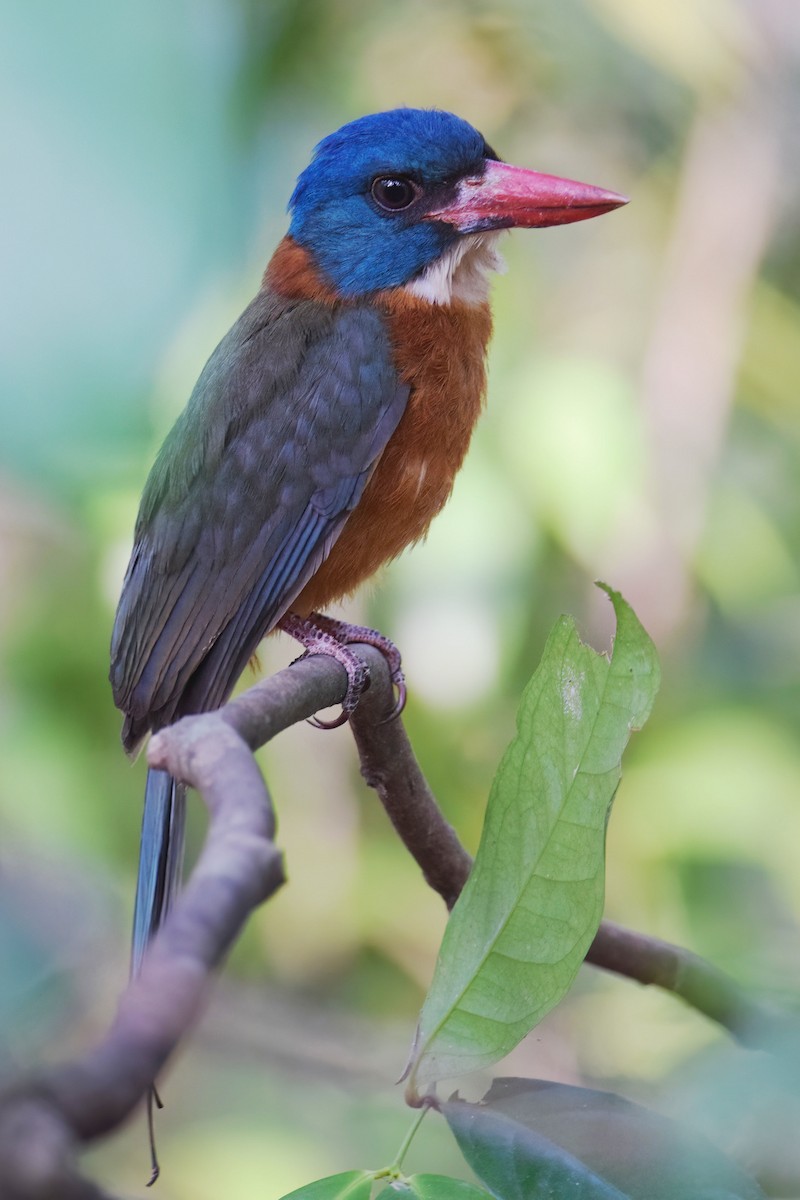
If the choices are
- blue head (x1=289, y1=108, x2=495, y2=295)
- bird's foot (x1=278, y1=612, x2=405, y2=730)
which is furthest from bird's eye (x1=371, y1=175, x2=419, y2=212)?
bird's foot (x1=278, y1=612, x2=405, y2=730)

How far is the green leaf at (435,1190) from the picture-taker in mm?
919

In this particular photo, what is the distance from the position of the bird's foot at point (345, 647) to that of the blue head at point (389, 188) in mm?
612

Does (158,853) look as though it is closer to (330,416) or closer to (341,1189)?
(330,416)

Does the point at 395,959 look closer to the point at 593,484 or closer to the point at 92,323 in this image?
the point at 593,484

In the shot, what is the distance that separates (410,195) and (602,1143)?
71.5 inches

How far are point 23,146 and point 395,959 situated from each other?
2170 mm

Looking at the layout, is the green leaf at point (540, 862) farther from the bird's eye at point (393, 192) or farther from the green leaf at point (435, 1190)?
the bird's eye at point (393, 192)

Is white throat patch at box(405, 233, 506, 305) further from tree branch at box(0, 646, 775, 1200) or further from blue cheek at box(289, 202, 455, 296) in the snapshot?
tree branch at box(0, 646, 775, 1200)

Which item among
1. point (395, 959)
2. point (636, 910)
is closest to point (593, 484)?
point (636, 910)

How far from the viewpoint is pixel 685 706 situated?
2.88m

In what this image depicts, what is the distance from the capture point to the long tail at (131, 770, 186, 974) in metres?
1.99

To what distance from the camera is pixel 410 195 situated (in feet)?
8.08

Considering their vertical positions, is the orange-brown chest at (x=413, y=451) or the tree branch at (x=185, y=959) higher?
the orange-brown chest at (x=413, y=451)

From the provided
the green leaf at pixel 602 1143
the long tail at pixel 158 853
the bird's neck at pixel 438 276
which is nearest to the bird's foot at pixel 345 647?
the long tail at pixel 158 853
